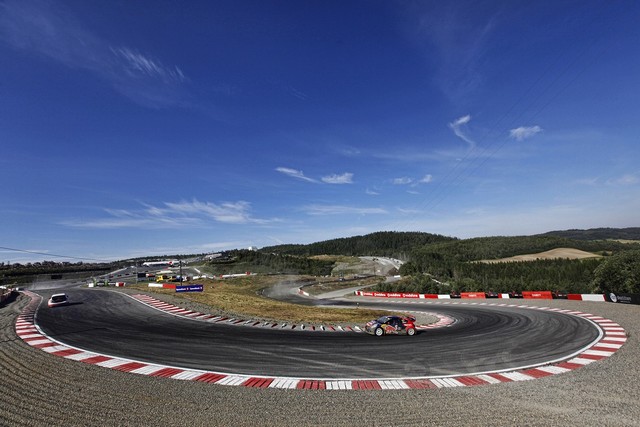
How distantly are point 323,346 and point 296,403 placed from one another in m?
8.45

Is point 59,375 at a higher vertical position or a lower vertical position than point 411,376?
higher

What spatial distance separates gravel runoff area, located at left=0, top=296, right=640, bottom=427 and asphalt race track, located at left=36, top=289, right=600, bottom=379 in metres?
2.27

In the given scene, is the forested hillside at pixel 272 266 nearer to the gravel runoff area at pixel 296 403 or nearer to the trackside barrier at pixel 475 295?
the trackside barrier at pixel 475 295

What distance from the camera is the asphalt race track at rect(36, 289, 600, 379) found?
14352 mm

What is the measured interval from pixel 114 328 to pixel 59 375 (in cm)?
1196

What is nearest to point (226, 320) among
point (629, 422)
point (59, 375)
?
point (59, 375)

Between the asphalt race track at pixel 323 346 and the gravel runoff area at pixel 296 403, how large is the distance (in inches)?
89.3

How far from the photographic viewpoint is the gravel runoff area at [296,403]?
9.02m

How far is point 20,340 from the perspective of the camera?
18.5m

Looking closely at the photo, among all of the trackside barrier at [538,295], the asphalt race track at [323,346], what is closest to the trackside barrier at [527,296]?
the trackside barrier at [538,295]

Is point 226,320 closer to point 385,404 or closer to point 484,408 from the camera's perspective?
point 385,404

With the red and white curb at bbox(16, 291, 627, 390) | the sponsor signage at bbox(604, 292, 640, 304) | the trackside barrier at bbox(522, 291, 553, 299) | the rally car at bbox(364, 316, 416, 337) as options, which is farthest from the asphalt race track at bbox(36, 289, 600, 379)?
the trackside barrier at bbox(522, 291, 553, 299)

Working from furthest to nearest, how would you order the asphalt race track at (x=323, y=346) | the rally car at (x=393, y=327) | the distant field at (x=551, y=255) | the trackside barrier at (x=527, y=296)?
the distant field at (x=551, y=255), the trackside barrier at (x=527, y=296), the rally car at (x=393, y=327), the asphalt race track at (x=323, y=346)

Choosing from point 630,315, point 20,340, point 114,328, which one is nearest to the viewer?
point 20,340
